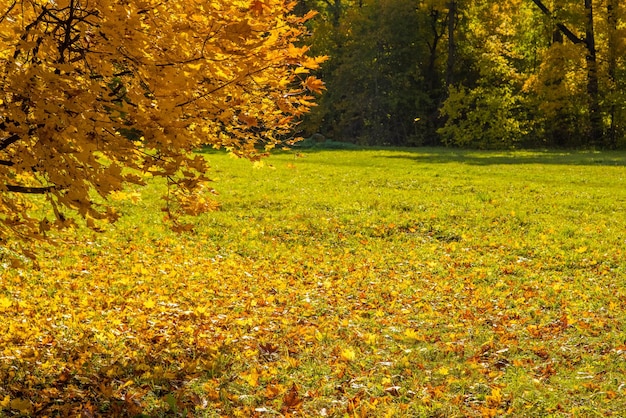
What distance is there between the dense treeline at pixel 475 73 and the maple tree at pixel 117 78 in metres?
28.4

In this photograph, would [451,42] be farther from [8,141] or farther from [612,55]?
[8,141]

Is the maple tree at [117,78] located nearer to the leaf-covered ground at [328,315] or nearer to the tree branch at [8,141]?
the tree branch at [8,141]

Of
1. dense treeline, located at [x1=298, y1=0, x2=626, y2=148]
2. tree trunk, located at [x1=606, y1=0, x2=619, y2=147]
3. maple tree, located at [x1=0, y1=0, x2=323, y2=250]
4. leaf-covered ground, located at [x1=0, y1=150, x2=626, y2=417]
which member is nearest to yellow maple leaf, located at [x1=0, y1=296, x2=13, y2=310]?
leaf-covered ground, located at [x1=0, y1=150, x2=626, y2=417]

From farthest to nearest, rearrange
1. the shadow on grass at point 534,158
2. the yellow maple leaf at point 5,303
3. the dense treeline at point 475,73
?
1. the dense treeline at point 475,73
2. the shadow on grass at point 534,158
3. the yellow maple leaf at point 5,303

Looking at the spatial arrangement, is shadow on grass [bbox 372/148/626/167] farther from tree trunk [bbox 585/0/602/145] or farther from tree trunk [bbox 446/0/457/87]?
tree trunk [bbox 446/0/457/87]

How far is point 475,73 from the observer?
36.6m

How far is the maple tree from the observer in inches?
148

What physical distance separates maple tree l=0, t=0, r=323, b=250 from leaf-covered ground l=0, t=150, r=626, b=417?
1.82 m

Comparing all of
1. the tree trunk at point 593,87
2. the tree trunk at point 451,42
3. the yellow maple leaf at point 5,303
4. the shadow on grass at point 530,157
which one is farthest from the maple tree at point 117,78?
the tree trunk at point 451,42

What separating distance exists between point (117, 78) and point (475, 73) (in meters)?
33.6

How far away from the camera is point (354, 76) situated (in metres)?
38.8

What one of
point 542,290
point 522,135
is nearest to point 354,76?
point 522,135

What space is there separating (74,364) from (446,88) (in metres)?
33.0

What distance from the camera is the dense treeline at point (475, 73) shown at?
102 feet
